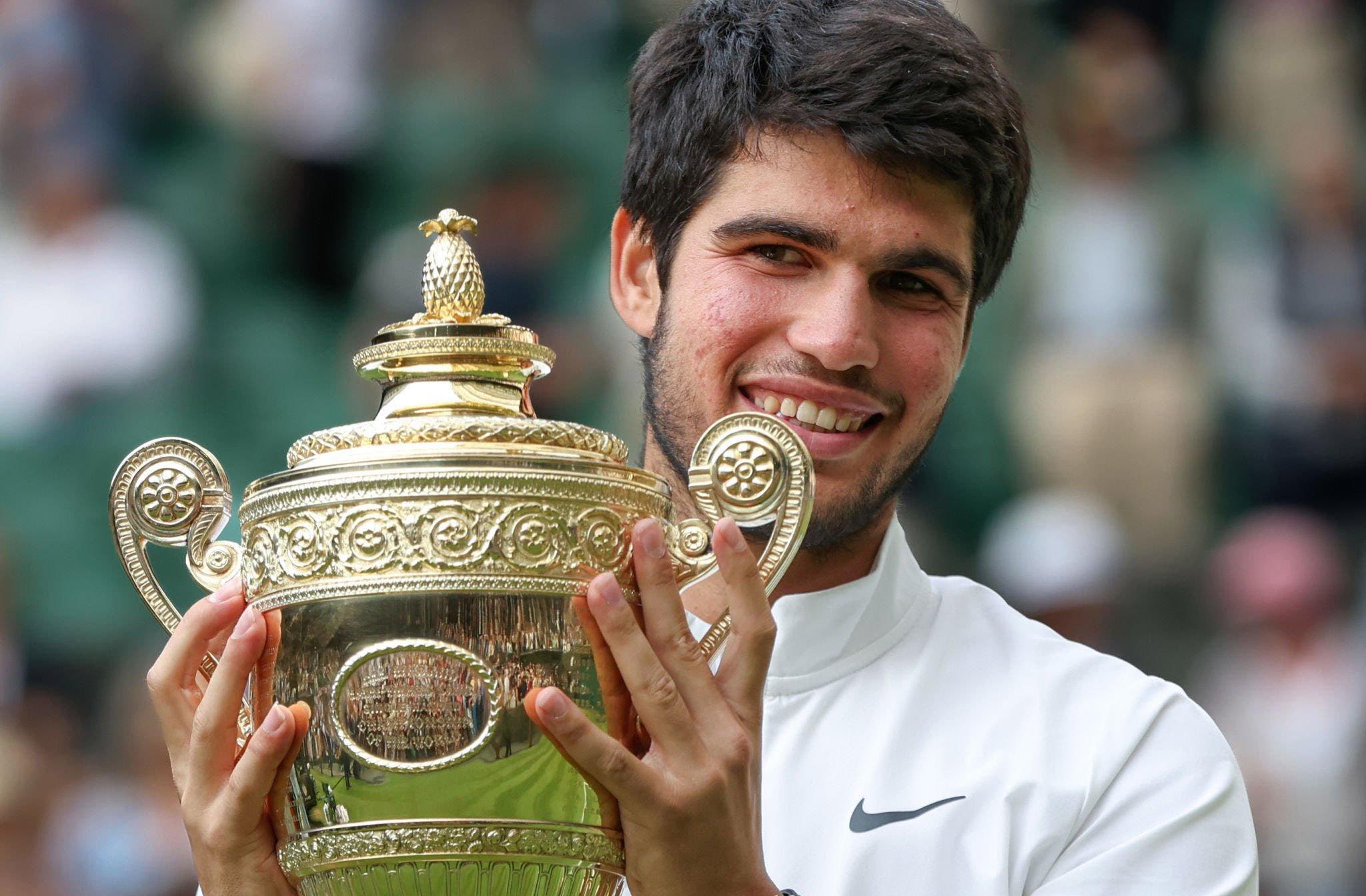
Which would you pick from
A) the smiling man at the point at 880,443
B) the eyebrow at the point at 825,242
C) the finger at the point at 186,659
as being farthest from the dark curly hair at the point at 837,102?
the finger at the point at 186,659

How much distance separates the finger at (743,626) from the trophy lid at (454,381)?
0.60 feet

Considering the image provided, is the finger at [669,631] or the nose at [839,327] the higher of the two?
the nose at [839,327]

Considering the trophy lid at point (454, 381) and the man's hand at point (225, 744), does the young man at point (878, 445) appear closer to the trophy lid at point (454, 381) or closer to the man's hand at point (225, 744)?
the man's hand at point (225, 744)

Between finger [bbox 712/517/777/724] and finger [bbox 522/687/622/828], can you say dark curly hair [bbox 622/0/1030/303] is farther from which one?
finger [bbox 522/687/622/828]

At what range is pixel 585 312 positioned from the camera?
8742mm

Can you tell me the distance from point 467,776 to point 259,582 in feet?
1.18

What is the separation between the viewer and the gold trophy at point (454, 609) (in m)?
2.42

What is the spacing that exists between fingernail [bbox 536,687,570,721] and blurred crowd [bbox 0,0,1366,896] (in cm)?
459

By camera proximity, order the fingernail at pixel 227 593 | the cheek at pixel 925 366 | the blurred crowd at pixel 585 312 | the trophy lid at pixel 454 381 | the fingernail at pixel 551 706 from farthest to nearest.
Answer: the blurred crowd at pixel 585 312 → the cheek at pixel 925 366 → the fingernail at pixel 227 593 → the trophy lid at pixel 454 381 → the fingernail at pixel 551 706

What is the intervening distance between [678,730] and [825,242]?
0.91 metres

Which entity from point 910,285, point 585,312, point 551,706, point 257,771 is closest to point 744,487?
point 551,706

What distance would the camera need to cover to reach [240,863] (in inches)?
103

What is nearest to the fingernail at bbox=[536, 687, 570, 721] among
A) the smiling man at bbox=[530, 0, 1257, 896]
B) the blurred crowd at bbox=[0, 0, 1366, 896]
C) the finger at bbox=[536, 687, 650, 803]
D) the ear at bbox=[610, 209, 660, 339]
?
the finger at bbox=[536, 687, 650, 803]

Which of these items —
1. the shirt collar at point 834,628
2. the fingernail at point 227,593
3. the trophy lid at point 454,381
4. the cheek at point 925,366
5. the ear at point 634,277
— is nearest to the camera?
the trophy lid at point 454,381
